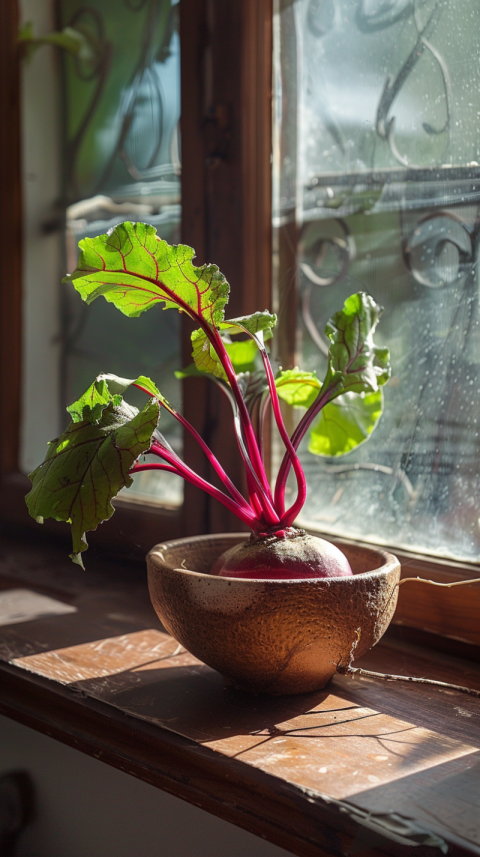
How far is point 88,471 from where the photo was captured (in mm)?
564

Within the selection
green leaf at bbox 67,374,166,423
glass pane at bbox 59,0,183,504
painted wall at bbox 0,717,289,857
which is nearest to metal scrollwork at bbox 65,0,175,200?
glass pane at bbox 59,0,183,504

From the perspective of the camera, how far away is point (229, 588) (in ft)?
1.89

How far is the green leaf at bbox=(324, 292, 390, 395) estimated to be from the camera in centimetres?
68

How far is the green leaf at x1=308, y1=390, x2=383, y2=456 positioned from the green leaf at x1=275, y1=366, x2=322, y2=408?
24mm

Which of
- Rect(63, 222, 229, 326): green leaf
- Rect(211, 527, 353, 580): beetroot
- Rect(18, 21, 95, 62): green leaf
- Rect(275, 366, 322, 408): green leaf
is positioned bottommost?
Rect(211, 527, 353, 580): beetroot

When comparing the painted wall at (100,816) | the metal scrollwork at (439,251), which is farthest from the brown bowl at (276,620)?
the metal scrollwork at (439,251)

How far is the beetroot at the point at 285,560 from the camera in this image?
0.61 meters

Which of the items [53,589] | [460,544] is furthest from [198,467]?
[460,544]

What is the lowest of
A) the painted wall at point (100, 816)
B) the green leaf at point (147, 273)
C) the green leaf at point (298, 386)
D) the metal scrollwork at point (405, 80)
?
the painted wall at point (100, 816)

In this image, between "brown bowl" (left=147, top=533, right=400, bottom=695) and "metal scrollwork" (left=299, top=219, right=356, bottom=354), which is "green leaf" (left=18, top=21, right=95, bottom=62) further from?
"brown bowl" (left=147, top=533, right=400, bottom=695)

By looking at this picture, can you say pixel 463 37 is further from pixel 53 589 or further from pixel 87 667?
pixel 53 589

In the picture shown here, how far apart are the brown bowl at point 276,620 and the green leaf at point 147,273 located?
23cm

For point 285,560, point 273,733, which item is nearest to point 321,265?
point 285,560

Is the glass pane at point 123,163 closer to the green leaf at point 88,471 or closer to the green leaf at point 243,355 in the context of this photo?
the green leaf at point 243,355
